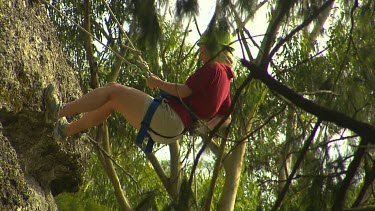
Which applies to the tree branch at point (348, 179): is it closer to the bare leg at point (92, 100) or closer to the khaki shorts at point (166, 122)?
the khaki shorts at point (166, 122)

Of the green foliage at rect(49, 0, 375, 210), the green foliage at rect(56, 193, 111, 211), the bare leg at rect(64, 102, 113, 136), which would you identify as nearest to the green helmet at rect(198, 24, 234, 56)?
the green foliage at rect(49, 0, 375, 210)

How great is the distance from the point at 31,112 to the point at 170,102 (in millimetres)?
882

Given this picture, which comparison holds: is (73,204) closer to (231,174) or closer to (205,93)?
(231,174)

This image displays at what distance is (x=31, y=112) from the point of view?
5.43m

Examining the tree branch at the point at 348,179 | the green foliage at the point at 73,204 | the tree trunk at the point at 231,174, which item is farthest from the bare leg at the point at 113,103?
the tree trunk at the point at 231,174

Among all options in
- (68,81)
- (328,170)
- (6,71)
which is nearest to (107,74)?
(68,81)

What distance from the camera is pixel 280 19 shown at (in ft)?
12.5

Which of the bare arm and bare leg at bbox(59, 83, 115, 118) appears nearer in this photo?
the bare arm

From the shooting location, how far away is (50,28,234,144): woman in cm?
506

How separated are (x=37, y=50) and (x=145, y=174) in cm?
752

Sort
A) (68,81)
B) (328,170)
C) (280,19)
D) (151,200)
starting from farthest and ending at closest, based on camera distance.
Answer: (68,81) → (151,200) → (328,170) → (280,19)

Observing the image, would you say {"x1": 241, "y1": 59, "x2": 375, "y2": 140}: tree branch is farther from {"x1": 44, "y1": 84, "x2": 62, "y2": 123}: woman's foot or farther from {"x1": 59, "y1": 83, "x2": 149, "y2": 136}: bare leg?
{"x1": 44, "y1": 84, "x2": 62, "y2": 123}: woman's foot

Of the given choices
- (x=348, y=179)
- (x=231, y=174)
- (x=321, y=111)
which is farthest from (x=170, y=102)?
(x=231, y=174)

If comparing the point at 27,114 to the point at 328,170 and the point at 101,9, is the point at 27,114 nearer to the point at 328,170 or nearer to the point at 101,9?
the point at 328,170
